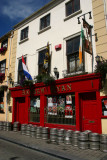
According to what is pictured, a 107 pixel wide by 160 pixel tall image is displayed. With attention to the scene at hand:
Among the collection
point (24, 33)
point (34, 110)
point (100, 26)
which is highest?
point (24, 33)

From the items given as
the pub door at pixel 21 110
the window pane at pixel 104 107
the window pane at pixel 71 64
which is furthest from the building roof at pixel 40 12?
the window pane at pixel 104 107

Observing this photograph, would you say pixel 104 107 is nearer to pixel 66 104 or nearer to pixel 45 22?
pixel 66 104

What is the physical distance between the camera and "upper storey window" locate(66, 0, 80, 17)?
9.91m

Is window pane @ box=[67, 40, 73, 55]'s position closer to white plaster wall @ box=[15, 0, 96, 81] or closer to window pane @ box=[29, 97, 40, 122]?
white plaster wall @ box=[15, 0, 96, 81]

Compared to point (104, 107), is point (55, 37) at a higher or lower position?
higher

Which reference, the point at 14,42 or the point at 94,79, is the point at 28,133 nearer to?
the point at 94,79

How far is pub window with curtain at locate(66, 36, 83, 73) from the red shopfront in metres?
0.92

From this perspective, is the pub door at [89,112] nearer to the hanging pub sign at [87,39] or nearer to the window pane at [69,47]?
the hanging pub sign at [87,39]

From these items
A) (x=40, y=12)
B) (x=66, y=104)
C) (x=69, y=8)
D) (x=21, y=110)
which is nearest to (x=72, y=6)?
(x=69, y=8)

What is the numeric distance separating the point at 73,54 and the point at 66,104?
3168mm

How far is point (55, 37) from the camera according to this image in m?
10.6

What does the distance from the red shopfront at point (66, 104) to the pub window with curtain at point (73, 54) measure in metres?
0.92

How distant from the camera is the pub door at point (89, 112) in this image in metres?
7.82

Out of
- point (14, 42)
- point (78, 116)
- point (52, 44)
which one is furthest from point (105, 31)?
point (14, 42)
